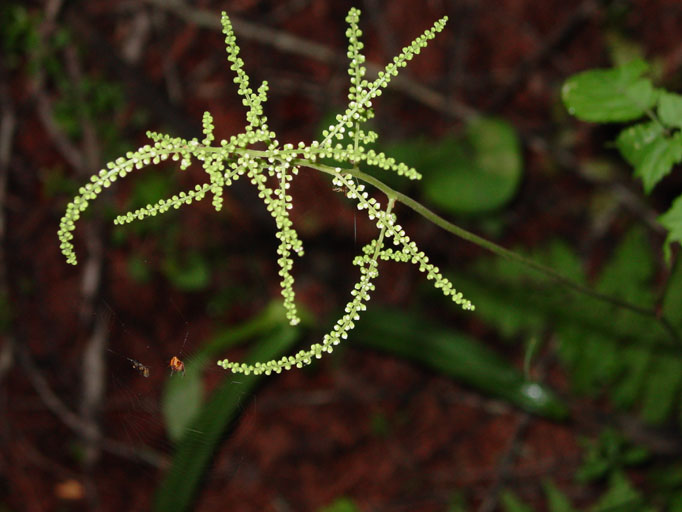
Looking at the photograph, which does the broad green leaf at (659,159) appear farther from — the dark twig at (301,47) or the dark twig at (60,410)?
the dark twig at (60,410)

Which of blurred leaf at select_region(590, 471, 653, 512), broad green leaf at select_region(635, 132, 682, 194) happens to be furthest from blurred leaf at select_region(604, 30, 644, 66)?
blurred leaf at select_region(590, 471, 653, 512)

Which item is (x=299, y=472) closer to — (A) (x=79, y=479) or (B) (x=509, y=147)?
(A) (x=79, y=479)

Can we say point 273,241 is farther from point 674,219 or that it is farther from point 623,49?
point 674,219

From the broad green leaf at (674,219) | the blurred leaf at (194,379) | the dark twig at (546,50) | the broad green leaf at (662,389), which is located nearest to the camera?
the broad green leaf at (674,219)

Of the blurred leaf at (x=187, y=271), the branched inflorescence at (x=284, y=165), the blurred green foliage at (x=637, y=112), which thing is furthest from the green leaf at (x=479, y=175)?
the branched inflorescence at (x=284, y=165)

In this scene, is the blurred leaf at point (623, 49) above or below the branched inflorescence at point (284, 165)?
above

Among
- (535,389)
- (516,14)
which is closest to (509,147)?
(516,14)

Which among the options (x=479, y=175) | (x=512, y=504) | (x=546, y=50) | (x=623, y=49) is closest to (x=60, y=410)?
(x=512, y=504)
